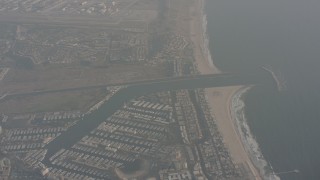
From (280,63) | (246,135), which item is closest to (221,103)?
(246,135)

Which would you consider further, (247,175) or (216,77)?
(216,77)

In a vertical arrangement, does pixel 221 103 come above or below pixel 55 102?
above

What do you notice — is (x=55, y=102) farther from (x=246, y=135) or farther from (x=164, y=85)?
(x=246, y=135)

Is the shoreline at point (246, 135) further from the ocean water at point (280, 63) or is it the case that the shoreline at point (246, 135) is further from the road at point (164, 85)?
the road at point (164, 85)

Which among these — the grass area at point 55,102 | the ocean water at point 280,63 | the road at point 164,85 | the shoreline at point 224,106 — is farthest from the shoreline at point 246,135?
the grass area at point 55,102

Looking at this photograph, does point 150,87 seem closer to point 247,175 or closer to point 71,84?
point 71,84

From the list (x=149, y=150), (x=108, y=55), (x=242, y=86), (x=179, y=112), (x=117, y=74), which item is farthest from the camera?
(x=108, y=55)

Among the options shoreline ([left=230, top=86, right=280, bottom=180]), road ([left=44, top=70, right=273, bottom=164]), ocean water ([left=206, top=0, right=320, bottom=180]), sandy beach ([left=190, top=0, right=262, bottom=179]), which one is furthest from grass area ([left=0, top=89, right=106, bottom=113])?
ocean water ([left=206, top=0, right=320, bottom=180])

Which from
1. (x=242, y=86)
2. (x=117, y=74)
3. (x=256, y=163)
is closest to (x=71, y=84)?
(x=117, y=74)
